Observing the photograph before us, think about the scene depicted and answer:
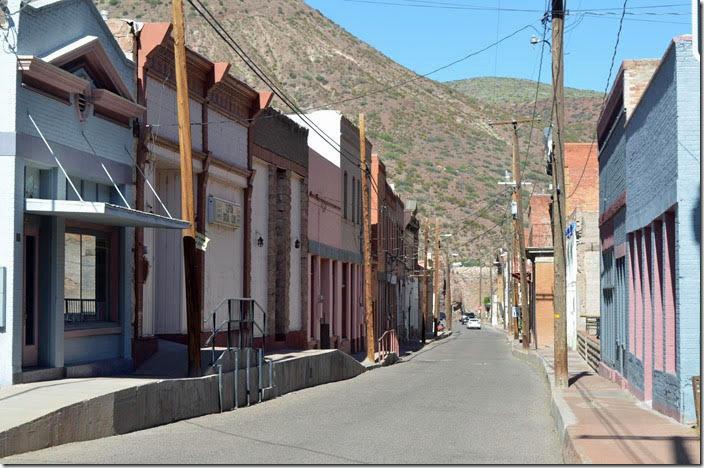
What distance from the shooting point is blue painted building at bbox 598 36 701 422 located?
1498 centimetres

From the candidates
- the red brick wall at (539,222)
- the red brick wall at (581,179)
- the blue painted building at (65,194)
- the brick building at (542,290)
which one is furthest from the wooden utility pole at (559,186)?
the red brick wall at (539,222)

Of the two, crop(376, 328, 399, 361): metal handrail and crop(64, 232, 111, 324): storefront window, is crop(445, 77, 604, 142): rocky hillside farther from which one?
crop(64, 232, 111, 324): storefront window

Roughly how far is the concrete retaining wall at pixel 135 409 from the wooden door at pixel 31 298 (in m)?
2.22

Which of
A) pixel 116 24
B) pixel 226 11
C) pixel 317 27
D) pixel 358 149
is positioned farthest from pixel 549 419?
pixel 317 27

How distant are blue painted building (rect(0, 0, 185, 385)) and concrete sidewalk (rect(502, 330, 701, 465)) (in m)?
7.88

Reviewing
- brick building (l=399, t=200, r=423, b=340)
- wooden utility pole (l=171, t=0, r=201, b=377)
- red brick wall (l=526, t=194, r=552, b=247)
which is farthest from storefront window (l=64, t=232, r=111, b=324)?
brick building (l=399, t=200, r=423, b=340)

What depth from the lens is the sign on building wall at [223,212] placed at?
2594 cm

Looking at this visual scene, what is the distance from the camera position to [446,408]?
67.0ft

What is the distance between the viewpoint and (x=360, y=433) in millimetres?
15625

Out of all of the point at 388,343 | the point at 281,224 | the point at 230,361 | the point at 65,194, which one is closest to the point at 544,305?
the point at 388,343

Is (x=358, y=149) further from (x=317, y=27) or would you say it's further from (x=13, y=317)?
(x=317, y=27)

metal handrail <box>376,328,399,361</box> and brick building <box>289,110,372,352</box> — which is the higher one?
brick building <box>289,110,372,352</box>

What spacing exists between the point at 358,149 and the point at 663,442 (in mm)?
33466

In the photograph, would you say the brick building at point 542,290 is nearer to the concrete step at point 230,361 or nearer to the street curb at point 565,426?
the street curb at point 565,426
